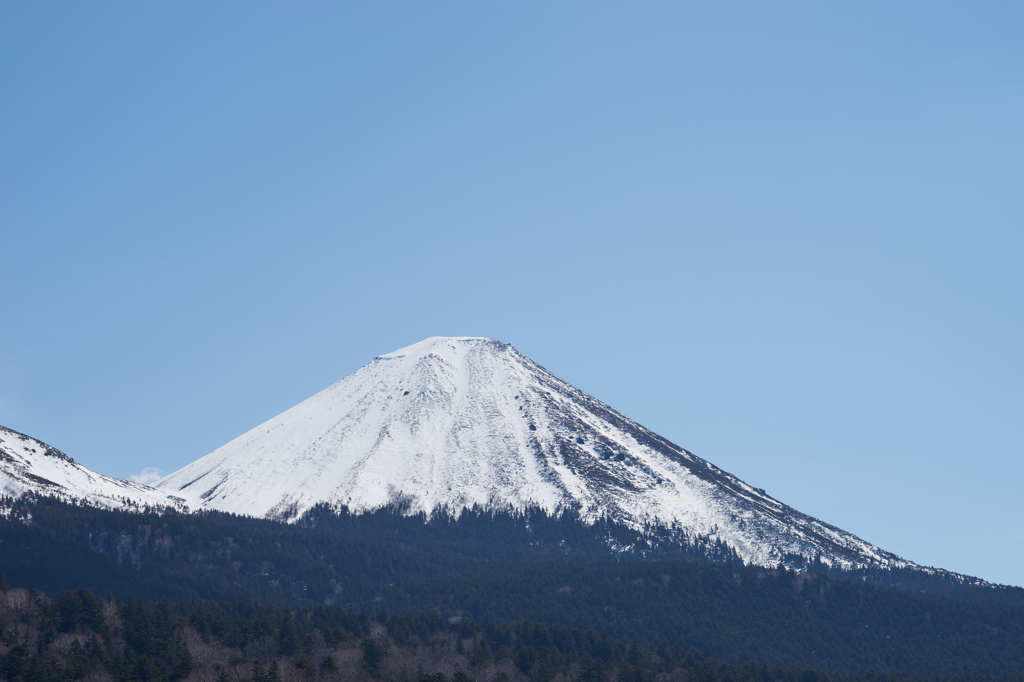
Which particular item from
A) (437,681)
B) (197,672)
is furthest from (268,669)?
(437,681)

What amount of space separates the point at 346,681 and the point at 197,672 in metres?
19.5

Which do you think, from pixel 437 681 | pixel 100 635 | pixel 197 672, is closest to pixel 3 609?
pixel 100 635

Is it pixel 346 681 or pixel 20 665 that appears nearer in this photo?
pixel 20 665

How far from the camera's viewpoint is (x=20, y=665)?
17975 cm

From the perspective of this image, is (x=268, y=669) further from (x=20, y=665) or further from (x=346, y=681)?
(x=20, y=665)

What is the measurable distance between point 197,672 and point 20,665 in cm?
2189

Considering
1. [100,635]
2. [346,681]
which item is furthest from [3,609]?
[346,681]

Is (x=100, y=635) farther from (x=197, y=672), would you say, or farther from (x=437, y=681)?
(x=437, y=681)

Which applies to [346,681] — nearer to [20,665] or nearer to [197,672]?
[197,672]

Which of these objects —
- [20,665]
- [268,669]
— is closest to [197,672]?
[268,669]

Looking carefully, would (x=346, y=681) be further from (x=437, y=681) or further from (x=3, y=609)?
(x=3, y=609)

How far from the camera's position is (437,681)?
632 ft

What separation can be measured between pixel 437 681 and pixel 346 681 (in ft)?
40.2

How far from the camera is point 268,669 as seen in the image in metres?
191
